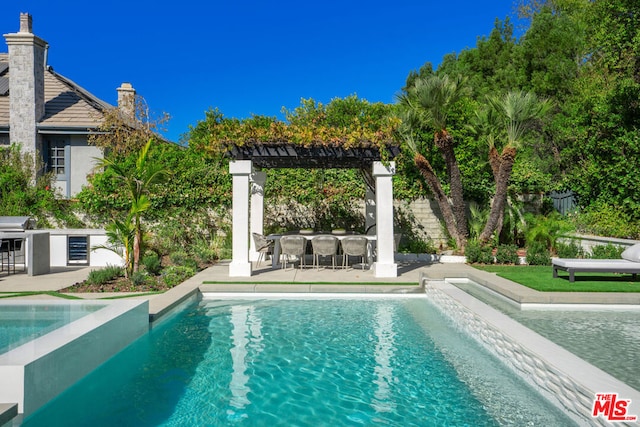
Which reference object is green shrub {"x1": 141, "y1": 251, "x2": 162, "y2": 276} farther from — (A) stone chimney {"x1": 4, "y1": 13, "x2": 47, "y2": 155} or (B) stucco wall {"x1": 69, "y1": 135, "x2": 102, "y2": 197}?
(A) stone chimney {"x1": 4, "y1": 13, "x2": 47, "y2": 155}

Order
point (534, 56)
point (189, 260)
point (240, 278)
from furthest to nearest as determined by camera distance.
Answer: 1. point (534, 56)
2. point (189, 260)
3. point (240, 278)

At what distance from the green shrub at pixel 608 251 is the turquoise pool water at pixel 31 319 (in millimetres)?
10747

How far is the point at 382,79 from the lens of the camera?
1129 inches

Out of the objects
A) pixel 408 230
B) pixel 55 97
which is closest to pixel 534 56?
pixel 408 230

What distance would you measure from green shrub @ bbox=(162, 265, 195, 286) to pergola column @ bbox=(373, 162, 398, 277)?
4.21 metres

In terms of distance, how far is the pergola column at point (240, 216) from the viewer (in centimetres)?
959

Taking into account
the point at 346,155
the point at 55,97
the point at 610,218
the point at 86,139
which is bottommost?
the point at 610,218

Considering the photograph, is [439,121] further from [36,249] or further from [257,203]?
[36,249]

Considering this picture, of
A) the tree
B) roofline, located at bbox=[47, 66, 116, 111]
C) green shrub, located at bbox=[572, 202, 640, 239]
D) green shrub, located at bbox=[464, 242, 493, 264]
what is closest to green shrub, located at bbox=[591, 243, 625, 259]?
green shrub, located at bbox=[572, 202, 640, 239]

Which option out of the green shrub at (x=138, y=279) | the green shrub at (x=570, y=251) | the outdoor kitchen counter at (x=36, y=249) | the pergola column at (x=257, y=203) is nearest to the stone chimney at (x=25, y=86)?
the outdoor kitchen counter at (x=36, y=249)

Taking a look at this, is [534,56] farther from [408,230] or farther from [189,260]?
[189,260]

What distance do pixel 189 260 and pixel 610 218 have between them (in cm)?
1231

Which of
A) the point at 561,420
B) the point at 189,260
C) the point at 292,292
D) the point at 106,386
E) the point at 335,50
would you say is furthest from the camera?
the point at 335,50

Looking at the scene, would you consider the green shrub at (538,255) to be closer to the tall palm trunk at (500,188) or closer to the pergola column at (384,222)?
→ the tall palm trunk at (500,188)
